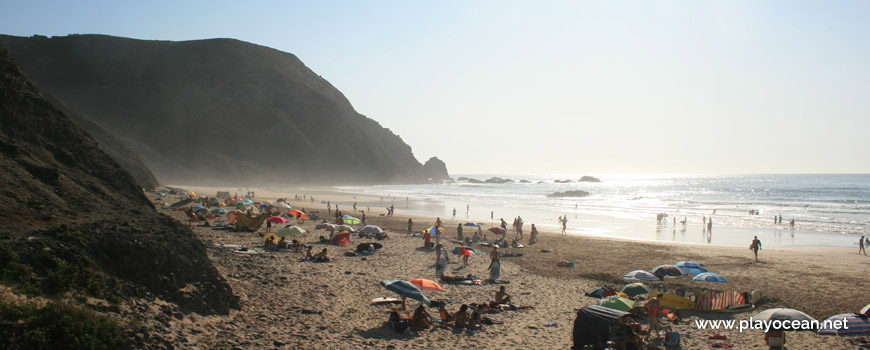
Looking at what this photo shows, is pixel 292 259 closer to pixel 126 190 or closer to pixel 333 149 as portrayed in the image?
pixel 126 190

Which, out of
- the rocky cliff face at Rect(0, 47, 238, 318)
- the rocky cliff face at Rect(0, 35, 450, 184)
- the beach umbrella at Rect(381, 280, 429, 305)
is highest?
the rocky cliff face at Rect(0, 35, 450, 184)

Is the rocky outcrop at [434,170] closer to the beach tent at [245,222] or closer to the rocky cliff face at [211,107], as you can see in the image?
the rocky cliff face at [211,107]

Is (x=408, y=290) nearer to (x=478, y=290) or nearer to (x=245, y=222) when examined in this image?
(x=478, y=290)

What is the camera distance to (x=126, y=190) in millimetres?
13602

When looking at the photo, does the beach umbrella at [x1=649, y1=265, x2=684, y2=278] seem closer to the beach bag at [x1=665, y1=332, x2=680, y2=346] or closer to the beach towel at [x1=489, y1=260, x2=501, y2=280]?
the beach towel at [x1=489, y1=260, x2=501, y2=280]

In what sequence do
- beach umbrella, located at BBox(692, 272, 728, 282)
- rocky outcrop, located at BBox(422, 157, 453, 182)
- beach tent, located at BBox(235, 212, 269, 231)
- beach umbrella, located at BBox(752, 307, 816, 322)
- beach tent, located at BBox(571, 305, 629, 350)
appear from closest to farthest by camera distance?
beach tent, located at BBox(571, 305, 629, 350)
beach umbrella, located at BBox(752, 307, 816, 322)
beach umbrella, located at BBox(692, 272, 728, 282)
beach tent, located at BBox(235, 212, 269, 231)
rocky outcrop, located at BBox(422, 157, 453, 182)

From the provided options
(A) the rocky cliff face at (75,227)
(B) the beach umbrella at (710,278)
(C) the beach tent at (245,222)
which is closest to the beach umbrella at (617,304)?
(B) the beach umbrella at (710,278)

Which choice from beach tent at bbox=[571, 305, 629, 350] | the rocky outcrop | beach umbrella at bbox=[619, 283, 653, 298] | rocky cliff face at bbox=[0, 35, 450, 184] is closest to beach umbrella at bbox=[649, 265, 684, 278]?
beach umbrella at bbox=[619, 283, 653, 298]

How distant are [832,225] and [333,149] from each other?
89010 millimetres

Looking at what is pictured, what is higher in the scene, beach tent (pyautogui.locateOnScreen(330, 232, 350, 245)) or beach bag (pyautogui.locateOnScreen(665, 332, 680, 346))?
beach tent (pyautogui.locateOnScreen(330, 232, 350, 245))

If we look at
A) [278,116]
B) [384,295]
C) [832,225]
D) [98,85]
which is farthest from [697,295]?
[98,85]

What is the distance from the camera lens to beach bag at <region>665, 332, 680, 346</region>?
9461 mm

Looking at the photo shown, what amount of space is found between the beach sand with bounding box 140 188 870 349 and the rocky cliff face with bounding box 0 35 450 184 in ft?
241

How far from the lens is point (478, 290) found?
14117 mm
